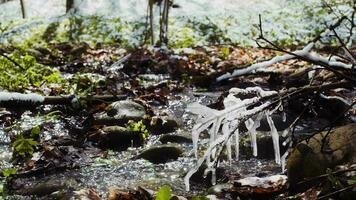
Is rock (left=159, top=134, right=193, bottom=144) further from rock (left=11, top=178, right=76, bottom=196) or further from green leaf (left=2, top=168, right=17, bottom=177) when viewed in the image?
green leaf (left=2, top=168, right=17, bottom=177)

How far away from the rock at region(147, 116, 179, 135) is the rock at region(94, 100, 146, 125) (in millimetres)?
235

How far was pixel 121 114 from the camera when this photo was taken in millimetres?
5320

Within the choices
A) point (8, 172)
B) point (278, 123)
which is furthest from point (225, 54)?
point (8, 172)

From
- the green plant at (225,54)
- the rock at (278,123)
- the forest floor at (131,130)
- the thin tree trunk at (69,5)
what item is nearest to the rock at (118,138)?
the forest floor at (131,130)

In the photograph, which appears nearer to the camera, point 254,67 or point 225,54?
point 254,67

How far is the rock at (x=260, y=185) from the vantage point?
3.19 meters

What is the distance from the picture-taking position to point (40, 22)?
45.5 feet

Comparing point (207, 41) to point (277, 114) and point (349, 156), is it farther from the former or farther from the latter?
point (349, 156)

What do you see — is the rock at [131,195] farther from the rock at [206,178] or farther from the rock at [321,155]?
the rock at [321,155]

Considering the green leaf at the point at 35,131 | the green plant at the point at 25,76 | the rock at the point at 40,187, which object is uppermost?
the green plant at the point at 25,76

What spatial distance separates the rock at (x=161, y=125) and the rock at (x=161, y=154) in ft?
2.38

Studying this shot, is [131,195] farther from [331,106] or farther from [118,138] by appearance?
[331,106]

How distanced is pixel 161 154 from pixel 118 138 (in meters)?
0.66

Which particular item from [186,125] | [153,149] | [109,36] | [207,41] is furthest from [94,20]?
[153,149]
